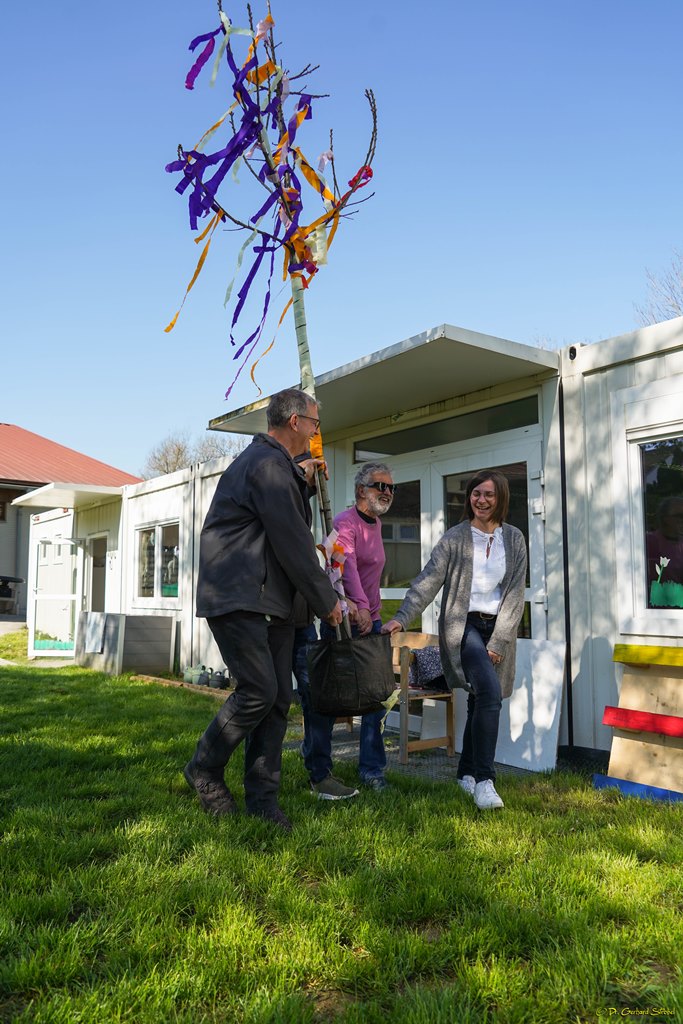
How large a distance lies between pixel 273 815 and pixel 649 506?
311 cm

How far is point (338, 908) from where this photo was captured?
8.57ft

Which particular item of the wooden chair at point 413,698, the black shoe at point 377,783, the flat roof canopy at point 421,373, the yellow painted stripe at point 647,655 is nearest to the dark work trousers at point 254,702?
the black shoe at point 377,783

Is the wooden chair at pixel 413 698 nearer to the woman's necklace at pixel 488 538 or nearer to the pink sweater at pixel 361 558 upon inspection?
the pink sweater at pixel 361 558

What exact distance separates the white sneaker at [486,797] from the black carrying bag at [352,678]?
732mm

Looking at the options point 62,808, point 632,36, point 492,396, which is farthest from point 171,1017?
point 632,36

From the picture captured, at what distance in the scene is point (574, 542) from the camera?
556cm

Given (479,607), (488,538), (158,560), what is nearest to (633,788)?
(479,607)

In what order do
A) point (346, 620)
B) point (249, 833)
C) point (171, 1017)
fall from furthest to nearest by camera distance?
point (346, 620)
point (249, 833)
point (171, 1017)

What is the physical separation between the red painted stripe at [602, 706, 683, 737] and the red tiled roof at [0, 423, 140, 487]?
21220 mm

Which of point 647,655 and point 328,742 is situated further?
point 647,655

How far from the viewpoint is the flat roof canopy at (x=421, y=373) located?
17.7 feet

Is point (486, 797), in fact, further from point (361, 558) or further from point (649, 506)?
point (649, 506)

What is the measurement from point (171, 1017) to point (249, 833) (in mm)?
1365

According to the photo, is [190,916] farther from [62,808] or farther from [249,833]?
[62,808]
